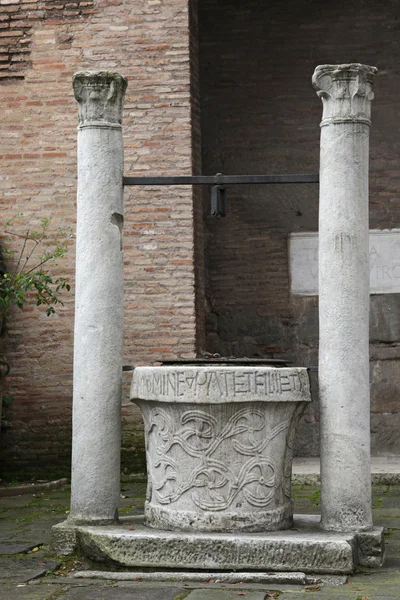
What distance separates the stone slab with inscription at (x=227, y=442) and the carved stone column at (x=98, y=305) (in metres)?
0.33

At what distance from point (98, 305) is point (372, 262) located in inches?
194

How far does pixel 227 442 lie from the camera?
4.72m

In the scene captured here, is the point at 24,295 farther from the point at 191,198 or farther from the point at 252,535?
the point at 252,535

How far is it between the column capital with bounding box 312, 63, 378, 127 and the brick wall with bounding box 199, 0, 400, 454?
4.58 metres

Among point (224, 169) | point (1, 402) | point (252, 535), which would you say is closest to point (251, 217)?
point (224, 169)

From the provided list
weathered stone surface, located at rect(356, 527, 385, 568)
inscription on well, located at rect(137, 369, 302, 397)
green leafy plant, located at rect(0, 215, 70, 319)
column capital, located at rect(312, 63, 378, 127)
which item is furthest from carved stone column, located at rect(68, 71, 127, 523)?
green leafy plant, located at rect(0, 215, 70, 319)

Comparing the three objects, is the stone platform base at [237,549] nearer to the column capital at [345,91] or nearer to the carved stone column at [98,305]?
the carved stone column at [98,305]

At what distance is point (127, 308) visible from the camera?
827 centimetres

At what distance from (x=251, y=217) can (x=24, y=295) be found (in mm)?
2507

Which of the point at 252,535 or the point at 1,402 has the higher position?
the point at 1,402

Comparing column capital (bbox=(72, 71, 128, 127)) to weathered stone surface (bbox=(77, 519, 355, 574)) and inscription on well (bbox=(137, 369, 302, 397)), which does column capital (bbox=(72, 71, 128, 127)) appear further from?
weathered stone surface (bbox=(77, 519, 355, 574))

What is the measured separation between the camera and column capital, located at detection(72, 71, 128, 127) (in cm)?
509

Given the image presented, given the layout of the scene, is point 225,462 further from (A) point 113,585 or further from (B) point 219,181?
(B) point 219,181

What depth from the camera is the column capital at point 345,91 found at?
490 centimetres
